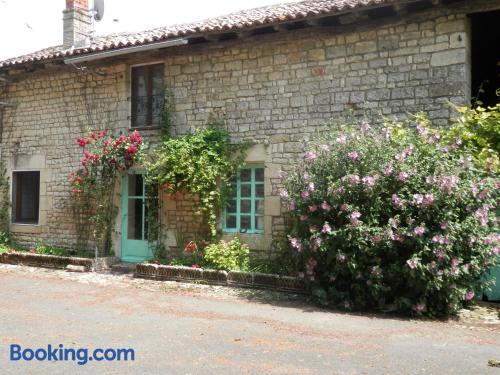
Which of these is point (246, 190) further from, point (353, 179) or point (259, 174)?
point (353, 179)

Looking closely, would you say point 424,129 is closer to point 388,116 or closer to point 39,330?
point 388,116

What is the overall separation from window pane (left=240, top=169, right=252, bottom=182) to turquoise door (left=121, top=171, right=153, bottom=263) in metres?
2.33

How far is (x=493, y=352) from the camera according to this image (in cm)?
462

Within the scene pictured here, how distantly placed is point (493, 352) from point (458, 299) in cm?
145

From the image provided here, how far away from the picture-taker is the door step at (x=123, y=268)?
938 centimetres

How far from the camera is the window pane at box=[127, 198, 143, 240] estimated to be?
10.1m

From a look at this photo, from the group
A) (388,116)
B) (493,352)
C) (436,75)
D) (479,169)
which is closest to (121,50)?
(388,116)

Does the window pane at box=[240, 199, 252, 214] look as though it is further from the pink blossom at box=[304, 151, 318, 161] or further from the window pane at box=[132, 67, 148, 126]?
the window pane at box=[132, 67, 148, 126]

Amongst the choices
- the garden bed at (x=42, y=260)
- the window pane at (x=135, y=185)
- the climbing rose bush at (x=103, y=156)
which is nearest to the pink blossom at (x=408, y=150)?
the climbing rose bush at (x=103, y=156)

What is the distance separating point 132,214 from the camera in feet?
33.3

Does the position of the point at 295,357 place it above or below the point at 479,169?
below

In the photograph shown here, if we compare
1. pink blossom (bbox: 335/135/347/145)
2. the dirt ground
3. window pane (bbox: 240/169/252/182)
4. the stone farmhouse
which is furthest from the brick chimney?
pink blossom (bbox: 335/135/347/145)

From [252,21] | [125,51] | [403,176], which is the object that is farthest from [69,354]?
[125,51]

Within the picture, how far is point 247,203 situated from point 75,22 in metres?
7.26
